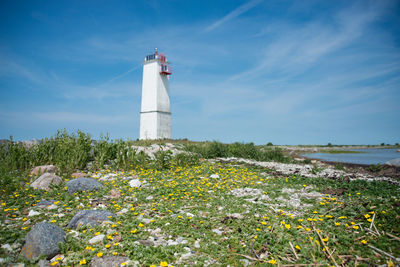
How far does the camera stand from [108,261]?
3.21m

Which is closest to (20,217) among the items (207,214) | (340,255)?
(207,214)

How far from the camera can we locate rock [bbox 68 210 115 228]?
4352mm

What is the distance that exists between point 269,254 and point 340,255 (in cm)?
95

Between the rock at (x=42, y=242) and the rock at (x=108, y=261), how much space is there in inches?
26.8

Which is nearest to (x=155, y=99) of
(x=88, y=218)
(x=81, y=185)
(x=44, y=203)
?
(x=81, y=185)

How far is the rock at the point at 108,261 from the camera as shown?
3172 mm

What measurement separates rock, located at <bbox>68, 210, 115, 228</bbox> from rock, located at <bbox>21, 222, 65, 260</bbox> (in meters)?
0.65

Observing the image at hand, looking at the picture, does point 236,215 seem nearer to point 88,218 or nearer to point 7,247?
point 88,218

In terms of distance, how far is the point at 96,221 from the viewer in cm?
446

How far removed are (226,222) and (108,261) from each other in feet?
6.92

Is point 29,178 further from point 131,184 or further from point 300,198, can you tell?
point 300,198

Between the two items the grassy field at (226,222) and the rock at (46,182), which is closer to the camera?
the grassy field at (226,222)

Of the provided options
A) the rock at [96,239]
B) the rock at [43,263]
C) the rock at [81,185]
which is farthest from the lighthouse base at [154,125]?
the rock at [43,263]

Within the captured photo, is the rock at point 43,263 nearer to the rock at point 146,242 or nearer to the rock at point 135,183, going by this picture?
the rock at point 146,242
